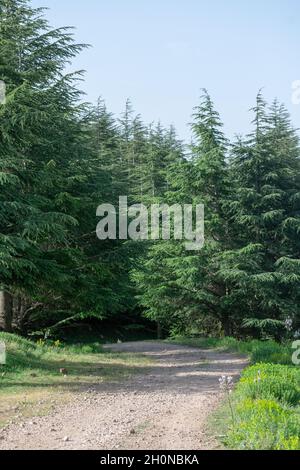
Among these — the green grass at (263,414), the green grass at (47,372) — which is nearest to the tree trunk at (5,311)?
the green grass at (47,372)

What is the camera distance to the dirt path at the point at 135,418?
6398 millimetres

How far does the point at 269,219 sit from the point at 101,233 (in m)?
10.9

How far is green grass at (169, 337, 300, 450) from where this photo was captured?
5.69m

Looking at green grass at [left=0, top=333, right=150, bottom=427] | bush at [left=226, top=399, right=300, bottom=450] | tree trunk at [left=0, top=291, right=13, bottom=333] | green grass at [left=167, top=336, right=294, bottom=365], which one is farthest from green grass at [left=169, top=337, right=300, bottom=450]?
tree trunk at [left=0, top=291, right=13, bottom=333]

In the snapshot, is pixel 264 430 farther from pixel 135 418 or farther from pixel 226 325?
pixel 226 325

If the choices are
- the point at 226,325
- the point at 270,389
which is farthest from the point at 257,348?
the point at 226,325

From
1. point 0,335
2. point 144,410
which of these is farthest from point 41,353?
point 144,410

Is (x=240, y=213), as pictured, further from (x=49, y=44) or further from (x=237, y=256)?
(x=49, y=44)

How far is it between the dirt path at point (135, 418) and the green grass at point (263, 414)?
35 cm

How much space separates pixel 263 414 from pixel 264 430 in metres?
0.48

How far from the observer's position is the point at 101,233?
17359 mm

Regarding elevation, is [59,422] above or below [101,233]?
below

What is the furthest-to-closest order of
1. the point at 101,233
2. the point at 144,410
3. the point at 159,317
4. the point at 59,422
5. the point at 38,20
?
1. the point at 159,317
2. the point at 38,20
3. the point at 101,233
4. the point at 144,410
5. the point at 59,422

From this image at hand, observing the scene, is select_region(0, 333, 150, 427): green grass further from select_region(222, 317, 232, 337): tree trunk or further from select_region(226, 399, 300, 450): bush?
select_region(222, 317, 232, 337): tree trunk
